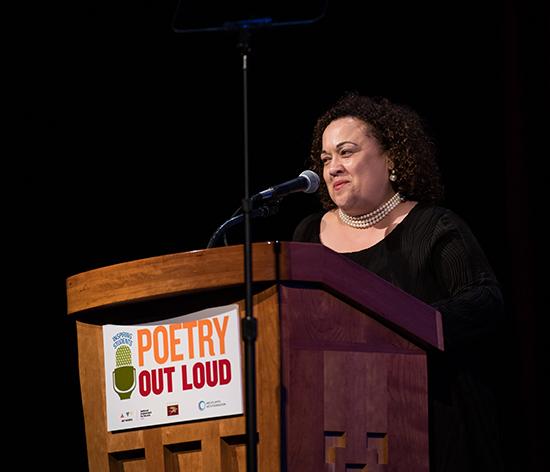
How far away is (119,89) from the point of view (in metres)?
4.24

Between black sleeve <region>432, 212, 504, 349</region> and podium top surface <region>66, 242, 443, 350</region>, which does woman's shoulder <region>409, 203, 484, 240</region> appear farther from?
podium top surface <region>66, 242, 443, 350</region>

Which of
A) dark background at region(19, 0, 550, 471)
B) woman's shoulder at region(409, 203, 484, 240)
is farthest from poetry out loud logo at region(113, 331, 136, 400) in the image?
dark background at region(19, 0, 550, 471)

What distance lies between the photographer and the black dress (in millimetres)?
2428

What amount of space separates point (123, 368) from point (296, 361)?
15.6 inches

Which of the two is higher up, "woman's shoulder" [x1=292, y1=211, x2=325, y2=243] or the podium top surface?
"woman's shoulder" [x1=292, y1=211, x2=325, y2=243]

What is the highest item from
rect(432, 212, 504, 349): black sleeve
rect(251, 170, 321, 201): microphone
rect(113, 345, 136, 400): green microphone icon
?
rect(251, 170, 321, 201): microphone

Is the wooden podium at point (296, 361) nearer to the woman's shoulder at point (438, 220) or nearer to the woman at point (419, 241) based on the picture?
the woman at point (419, 241)

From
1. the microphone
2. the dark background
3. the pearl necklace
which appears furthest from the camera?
the dark background

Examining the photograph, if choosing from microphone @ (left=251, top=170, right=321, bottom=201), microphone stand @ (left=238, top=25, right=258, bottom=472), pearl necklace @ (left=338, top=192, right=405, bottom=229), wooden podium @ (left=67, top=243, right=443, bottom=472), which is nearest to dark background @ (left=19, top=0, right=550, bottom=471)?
pearl necklace @ (left=338, top=192, right=405, bottom=229)

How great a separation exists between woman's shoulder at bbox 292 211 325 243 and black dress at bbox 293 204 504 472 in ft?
0.72

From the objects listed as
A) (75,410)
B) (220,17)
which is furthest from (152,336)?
(75,410)

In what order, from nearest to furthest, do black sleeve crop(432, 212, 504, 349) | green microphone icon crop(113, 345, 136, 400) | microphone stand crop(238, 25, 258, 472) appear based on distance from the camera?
microphone stand crop(238, 25, 258, 472) → green microphone icon crop(113, 345, 136, 400) → black sleeve crop(432, 212, 504, 349)

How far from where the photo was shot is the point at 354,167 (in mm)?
3076

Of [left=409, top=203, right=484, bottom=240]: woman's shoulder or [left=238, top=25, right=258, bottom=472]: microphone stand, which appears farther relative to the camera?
[left=409, top=203, right=484, bottom=240]: woman's shoulder
